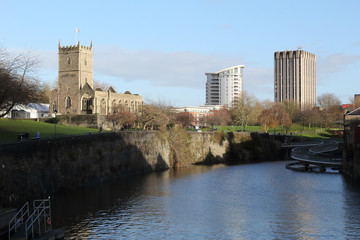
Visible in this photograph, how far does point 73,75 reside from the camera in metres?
91.7

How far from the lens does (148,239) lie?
26.8 m

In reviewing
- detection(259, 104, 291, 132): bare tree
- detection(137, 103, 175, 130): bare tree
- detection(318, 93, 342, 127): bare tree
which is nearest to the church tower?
detection(137, 103, 175, 130): bare tree

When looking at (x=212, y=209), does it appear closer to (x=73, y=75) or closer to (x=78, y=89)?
(x=78, y=89)

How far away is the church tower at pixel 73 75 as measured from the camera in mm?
91188

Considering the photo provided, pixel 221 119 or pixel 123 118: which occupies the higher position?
pixel 221 119

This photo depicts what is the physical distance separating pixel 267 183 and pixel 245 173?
34.2 feet

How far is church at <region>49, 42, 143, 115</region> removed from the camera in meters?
90.5

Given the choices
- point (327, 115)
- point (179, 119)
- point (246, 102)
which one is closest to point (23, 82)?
point (179, 119)

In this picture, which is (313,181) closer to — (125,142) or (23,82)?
(125,142)

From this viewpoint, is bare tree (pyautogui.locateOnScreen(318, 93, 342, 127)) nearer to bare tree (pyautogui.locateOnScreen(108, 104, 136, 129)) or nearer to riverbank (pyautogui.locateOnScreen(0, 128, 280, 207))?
riverbank (pyautogui.locateOnScreen(0, 128, 280, 207))

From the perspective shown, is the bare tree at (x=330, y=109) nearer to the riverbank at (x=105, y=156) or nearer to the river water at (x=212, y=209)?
the riverbank at (x=105, y=156)

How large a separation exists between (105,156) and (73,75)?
4462cm

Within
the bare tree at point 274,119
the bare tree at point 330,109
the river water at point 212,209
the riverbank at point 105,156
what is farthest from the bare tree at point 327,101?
the river water at point 212,209

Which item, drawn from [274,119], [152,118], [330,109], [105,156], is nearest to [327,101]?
[330,109]
